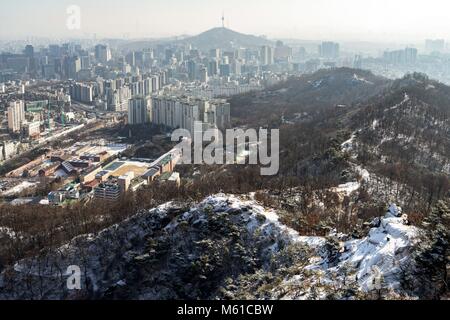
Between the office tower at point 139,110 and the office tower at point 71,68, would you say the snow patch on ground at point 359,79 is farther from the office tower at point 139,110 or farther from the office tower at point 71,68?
the office tower at point 71,68

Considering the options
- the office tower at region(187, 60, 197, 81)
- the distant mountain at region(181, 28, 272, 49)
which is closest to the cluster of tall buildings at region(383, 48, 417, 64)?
the office tower at region(187, 60, 197, 81)

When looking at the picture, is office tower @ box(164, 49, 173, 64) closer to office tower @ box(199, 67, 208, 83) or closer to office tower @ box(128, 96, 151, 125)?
office tower @ box(199, 67, 208, 83)

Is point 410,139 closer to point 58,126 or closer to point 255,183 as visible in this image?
point 255,183

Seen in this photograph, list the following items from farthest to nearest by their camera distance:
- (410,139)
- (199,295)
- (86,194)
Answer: (86,194) < (410,139) < (199,295)

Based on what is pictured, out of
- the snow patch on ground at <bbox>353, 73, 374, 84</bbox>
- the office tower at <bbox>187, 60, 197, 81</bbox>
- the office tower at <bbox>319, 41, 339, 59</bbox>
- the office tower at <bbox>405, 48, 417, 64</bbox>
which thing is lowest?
the snow patch on ground at <bbox>353, 73, 374, 84</bbox>

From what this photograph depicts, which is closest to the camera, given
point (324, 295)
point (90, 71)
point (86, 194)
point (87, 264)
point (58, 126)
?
point (324, 295)
